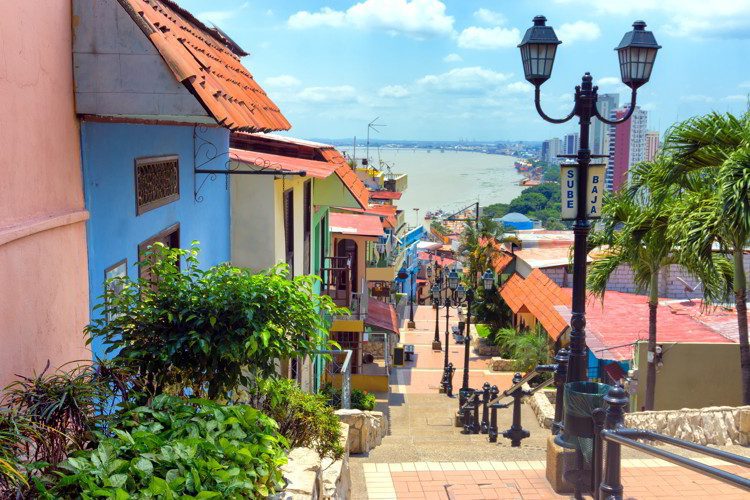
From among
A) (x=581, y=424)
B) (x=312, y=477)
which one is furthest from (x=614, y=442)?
(x=312, y=477)

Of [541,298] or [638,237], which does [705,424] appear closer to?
[638,237]

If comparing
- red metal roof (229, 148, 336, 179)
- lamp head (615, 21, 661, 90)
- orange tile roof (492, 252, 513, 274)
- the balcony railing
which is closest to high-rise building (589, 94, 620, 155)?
lamp head (615, 21, 661, 90)

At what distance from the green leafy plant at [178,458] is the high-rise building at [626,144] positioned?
115 m

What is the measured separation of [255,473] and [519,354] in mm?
19573

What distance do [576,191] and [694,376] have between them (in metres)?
9.57

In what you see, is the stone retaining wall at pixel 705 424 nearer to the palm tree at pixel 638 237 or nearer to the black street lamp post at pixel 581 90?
the palm tree at pixel 638 237

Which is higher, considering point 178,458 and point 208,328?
point 208,328

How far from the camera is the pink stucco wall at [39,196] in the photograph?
3.59m

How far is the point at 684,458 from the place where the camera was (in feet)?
13.6

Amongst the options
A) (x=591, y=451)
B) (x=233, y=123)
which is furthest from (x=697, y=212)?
(x=233, y=123)

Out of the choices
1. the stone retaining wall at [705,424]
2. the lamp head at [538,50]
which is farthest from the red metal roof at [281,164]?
the stone retaining wall at [705,424]

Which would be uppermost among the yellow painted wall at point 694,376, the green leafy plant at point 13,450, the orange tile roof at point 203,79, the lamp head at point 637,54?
the lamp head at point 637,54

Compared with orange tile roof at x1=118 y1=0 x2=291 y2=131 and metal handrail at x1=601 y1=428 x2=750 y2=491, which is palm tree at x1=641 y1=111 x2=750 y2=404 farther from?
orange tile roof at x1=118 y1=0 x2=291 y2=131

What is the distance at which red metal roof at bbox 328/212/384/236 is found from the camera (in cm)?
2006
